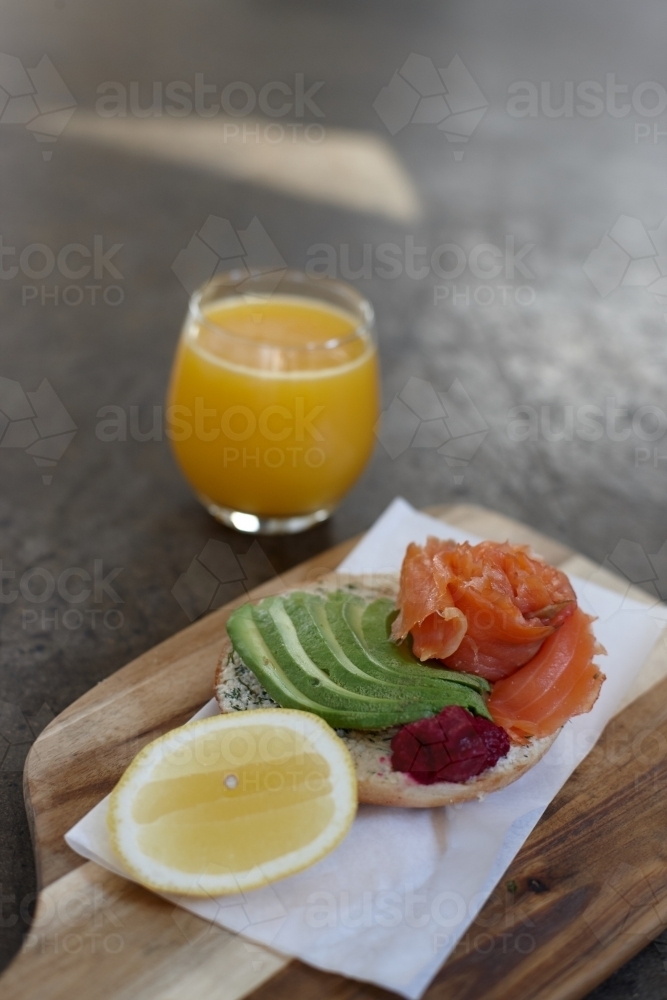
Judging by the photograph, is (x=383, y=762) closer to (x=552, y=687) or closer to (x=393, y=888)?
(x=393, y=888)

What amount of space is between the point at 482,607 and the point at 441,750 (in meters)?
0.29

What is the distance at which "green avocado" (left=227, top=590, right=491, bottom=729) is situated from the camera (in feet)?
5.67

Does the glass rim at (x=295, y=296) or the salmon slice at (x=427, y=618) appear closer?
the salmon slice at (x=427, y=618)

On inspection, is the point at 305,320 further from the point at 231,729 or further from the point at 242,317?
the point at 231,729

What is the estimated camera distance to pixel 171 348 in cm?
337

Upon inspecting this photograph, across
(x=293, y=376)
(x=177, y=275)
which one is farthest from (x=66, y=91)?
(x=293, y=376)

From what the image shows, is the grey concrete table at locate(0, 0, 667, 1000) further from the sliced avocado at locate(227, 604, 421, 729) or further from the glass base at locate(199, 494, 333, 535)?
the sliced avocado at locate(227, 604, 421, 729)

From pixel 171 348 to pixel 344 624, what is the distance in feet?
5.53

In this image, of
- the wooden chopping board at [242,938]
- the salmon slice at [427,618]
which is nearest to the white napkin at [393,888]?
the wooden chopping board at [242,938]

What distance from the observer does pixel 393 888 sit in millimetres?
1558

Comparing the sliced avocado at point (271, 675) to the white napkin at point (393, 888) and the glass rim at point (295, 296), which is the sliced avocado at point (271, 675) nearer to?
the white napkin at point (393, 888)

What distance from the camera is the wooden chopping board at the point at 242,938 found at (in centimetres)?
143

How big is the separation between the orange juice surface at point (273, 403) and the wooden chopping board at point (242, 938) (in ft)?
1.81

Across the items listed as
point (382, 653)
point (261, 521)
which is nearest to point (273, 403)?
point (261, 521)
